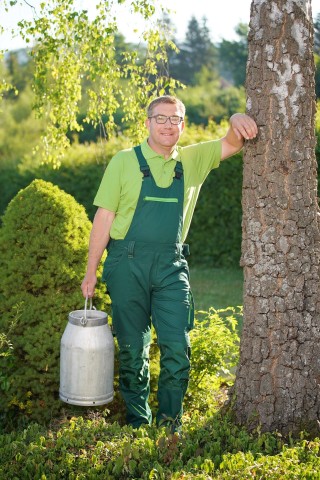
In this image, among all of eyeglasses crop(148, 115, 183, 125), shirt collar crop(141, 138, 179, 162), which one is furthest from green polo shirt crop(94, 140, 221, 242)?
eyeglasses crop(148, 115, 183, 125)

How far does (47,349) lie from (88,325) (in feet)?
1.82

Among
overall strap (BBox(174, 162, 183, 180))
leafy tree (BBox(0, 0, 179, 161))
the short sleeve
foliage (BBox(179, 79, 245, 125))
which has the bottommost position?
the short sleeve

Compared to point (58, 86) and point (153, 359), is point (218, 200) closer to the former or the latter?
point (58, 86)

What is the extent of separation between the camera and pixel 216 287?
11.1m

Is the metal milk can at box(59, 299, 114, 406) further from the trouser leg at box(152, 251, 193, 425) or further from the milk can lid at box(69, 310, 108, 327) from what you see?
the trouser leg at box(152, 251, 193, 425)

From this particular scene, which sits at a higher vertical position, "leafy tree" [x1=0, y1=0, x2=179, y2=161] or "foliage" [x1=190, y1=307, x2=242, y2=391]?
"leafy tree" [x1=0, y1=0, x2=179, y2=161]

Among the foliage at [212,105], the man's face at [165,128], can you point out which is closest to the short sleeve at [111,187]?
the man's face at [165,128]

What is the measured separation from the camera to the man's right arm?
173 inches

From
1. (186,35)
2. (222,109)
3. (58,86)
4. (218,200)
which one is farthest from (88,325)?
(186,35)

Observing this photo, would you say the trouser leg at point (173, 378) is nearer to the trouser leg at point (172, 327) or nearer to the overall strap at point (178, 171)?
the trouser leg at point (172, 327)

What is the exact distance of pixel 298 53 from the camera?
416 centimetres

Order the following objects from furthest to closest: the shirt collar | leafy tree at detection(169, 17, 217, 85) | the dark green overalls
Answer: leafy tree at detection(169, 17, 217, 85), the shirt collar, the dark green overalls

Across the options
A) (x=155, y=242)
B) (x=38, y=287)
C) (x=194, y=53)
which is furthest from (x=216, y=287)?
(x=194, y=53)

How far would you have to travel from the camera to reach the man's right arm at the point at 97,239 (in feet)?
14.4
